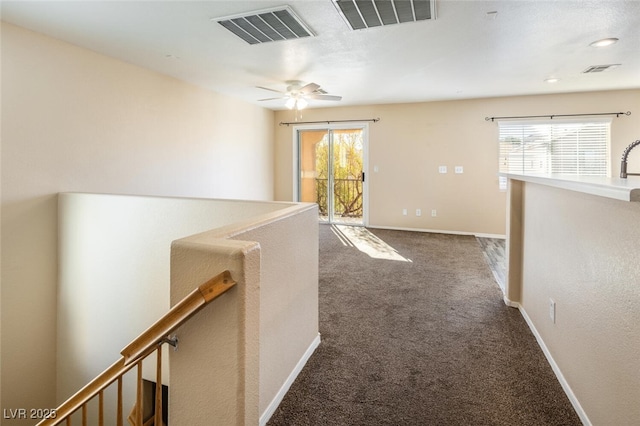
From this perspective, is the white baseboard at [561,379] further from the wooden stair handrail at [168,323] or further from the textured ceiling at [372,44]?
the textured ceiling at [372,44]

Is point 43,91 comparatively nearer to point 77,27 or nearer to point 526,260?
point 77,27

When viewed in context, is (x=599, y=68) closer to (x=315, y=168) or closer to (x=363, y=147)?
(x=363, y=147)

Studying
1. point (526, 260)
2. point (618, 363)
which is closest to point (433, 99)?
point (526, 260)

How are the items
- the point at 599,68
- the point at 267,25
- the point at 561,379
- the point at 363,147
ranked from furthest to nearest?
the point at 363,147 → the point at 599,68 → the point at 267,25 → the point at 561,379

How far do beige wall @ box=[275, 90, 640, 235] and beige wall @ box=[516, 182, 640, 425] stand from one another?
3.96m

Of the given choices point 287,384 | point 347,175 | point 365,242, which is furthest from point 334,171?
point 287,384

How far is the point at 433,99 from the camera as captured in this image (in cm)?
616

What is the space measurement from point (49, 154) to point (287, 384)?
3015mm

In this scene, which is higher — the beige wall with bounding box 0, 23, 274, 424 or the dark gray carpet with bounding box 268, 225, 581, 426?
the beige wall with bounding box 0, 23, 274, 424

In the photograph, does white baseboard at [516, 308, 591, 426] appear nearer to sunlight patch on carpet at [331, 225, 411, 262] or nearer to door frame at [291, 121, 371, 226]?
sunlight patch on carpet at [331, 225, 411, 262]

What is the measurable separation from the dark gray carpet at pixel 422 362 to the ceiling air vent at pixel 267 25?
2493mm

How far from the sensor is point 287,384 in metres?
2.03

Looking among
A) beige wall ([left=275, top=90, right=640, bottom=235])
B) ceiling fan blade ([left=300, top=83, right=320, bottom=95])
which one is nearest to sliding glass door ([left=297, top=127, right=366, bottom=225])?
beige wall ([left=275, top=90, right=640, bottom=235])

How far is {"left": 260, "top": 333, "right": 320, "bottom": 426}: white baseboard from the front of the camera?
1800 millimetres
